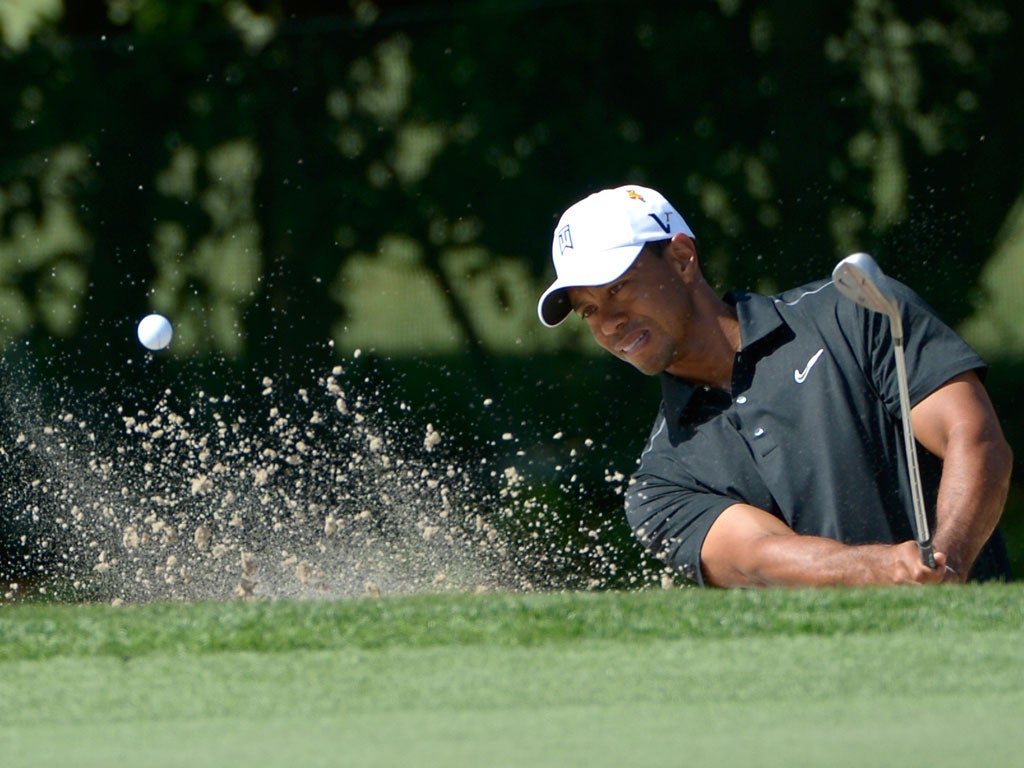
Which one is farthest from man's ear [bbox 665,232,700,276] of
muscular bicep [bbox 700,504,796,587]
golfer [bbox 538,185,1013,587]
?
muscular bicep [bbox 700,504,796,587]

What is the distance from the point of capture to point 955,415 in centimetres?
387

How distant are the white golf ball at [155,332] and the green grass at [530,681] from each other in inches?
120

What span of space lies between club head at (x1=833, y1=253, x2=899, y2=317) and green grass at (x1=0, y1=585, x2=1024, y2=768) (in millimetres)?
692

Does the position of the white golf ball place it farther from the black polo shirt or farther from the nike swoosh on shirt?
the nike swoosh on shirt

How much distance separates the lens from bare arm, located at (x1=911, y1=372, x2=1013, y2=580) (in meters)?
3.69

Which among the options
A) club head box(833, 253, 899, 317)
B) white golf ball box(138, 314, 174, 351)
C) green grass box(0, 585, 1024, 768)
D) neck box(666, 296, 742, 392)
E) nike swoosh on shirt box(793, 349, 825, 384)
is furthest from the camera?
white golf ball box(138, 314, 174, 351)

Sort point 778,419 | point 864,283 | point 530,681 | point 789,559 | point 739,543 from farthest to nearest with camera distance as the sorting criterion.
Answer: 1. point 778,419
2. point 739,543
3. point 789,559
4. point 864,283
5. point 530,681

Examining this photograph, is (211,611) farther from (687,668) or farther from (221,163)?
(221,163)

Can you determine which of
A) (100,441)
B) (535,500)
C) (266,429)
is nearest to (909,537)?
(535,500)

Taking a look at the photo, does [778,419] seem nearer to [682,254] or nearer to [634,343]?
[634,343]

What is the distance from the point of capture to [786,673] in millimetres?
2590

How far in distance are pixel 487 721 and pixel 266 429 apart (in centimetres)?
442

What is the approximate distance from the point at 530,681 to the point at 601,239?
1923mm

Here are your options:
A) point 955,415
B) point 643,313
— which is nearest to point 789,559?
point 955,415
